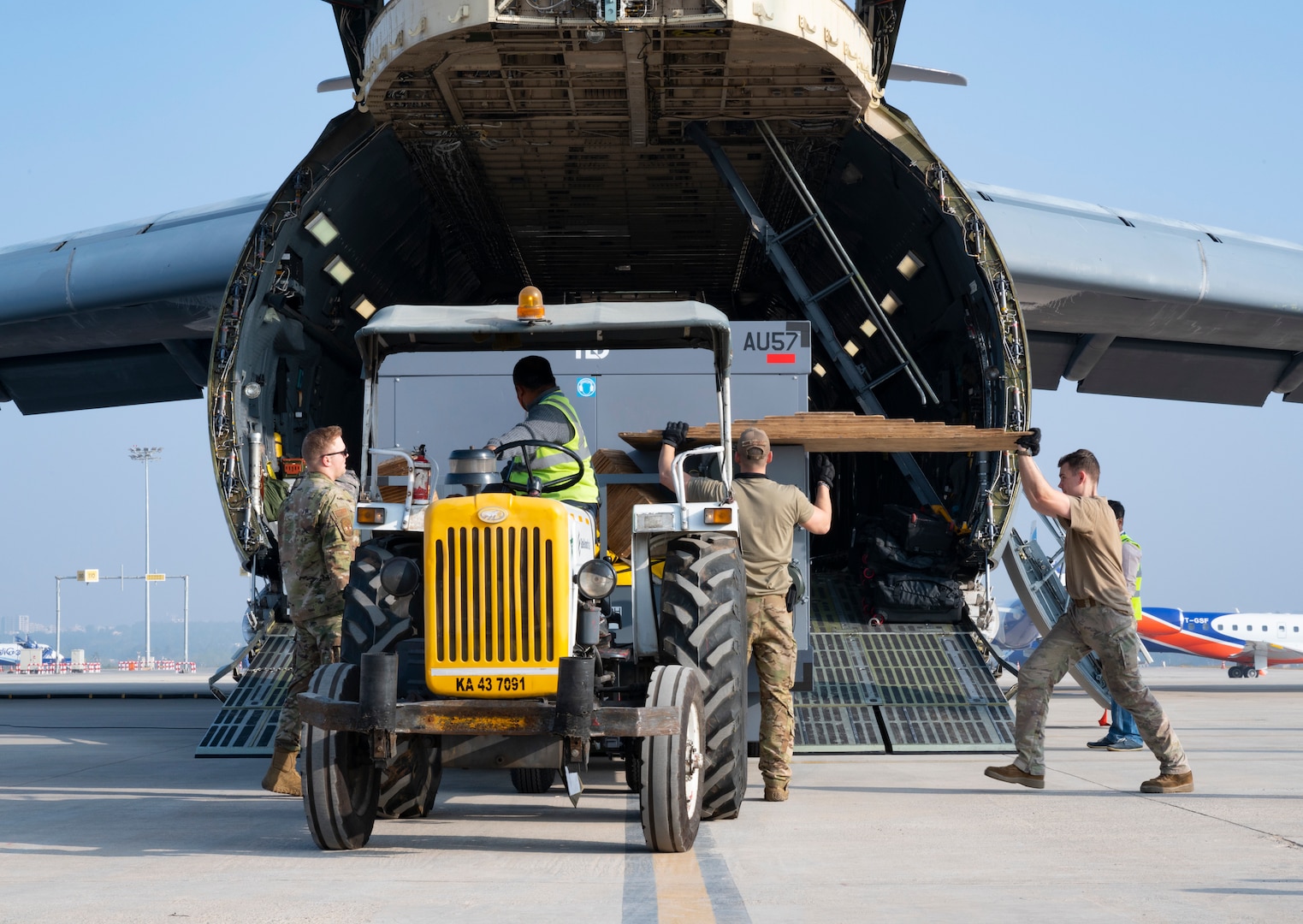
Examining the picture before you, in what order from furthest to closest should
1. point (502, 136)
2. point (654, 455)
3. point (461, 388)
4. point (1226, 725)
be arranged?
point (1226, 725), point (502, 136), point (461, 388), point (654, 455)

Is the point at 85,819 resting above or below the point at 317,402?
below

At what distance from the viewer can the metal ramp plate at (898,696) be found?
1004 cm

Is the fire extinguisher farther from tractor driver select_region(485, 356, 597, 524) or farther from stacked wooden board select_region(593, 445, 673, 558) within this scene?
stacked wooden board select_region(593, 445, 673, 558)

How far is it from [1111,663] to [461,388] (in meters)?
5.28

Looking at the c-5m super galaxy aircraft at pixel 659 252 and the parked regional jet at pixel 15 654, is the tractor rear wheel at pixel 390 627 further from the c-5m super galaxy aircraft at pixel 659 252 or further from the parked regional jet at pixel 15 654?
the parked regional jet at pixel 15 654

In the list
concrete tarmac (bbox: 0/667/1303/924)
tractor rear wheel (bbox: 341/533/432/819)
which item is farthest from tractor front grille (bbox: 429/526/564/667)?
concrete tarmac (bbox: 0/667/1303/924)

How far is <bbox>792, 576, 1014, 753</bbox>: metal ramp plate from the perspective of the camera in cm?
1004

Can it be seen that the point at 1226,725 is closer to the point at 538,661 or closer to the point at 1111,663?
the point at 1111,663

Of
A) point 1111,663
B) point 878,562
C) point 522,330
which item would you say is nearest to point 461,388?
point 878,562

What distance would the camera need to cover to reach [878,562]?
37.6 feet

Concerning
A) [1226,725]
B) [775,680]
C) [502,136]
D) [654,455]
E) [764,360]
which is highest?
[502,136]

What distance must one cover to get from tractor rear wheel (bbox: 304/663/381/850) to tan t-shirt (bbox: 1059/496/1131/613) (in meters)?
4.22

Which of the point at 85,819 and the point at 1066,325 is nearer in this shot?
the point at 85,819

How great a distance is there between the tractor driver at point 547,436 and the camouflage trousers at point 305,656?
1.96 metres
